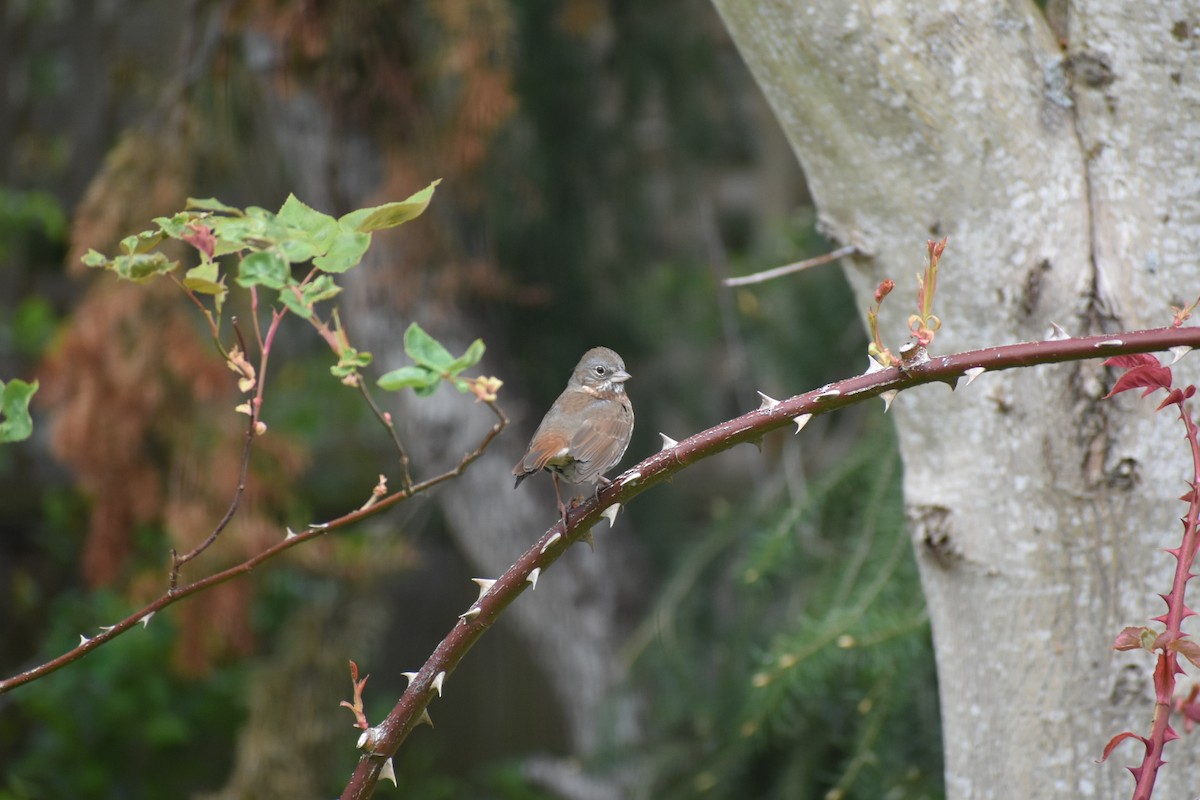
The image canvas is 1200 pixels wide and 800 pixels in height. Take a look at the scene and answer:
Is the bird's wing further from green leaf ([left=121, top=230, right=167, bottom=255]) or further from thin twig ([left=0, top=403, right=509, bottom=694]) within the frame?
green leaf ([left=121, top=230, right=167, bottom=255])

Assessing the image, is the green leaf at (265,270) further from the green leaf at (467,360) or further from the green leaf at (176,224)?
the green leaf at (467,360)

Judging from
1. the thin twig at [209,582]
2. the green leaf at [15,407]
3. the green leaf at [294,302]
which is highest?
the green leaf at [294,302]

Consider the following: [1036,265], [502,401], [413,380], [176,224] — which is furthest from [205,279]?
[502,401]

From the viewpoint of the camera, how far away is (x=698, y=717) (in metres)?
3.17

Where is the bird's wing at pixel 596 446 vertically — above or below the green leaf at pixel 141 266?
below

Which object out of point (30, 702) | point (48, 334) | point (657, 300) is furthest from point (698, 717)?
point (48, 334)

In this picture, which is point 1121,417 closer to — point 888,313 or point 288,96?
point 888,313

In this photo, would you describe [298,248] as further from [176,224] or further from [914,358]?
[914,358]

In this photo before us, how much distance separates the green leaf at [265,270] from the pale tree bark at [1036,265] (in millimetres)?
767

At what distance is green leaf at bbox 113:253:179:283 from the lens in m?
1.18

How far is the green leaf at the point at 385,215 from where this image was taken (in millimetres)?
1114

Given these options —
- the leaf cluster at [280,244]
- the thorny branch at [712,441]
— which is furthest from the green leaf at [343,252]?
the thorny branch at [712,441]

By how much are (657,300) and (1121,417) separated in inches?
103

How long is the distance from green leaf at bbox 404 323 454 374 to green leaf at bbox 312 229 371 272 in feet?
0.34
